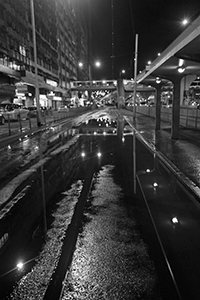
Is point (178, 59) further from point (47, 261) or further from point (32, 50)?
point (32, 50)

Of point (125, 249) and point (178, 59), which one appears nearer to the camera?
point (125, 249)

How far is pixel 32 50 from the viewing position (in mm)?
54062

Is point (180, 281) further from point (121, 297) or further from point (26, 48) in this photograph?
point (26, 48)

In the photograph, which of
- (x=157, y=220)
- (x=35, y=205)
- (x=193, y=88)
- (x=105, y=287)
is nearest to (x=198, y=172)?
(x=157, y=220)

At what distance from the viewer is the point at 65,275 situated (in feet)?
10.2

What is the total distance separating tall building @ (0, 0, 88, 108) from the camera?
2971 centimetres

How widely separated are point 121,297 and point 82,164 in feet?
21.3

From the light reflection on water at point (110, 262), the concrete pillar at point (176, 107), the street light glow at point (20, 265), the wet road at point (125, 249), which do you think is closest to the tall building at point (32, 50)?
the concrete pillar at point (176, 107)

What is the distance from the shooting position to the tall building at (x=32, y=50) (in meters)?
29.7

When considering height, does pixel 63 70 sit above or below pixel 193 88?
above

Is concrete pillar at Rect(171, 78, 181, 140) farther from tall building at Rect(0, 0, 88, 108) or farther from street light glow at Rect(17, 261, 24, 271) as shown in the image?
tall building at Rect(0, 0, 88, 108)

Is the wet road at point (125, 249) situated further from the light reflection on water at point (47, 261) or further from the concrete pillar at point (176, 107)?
the concrete pillar at point (176, 107)

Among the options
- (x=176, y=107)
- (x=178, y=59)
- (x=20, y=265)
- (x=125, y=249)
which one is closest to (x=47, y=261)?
(x=20, y=265)

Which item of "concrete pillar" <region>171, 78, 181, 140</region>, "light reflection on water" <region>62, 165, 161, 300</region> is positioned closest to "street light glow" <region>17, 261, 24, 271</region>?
"light reflection on water" <region>62, 165, 161, 300</region>
